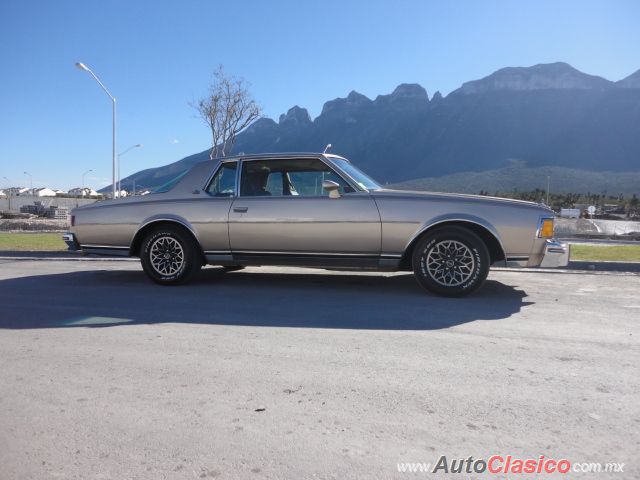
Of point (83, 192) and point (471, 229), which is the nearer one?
point (471, 229)

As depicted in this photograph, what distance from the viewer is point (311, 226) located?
568cm

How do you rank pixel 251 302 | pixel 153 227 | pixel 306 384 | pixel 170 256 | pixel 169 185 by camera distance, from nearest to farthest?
pixel 306 384 < pixel 251 302 < pixel 170 256 < pixel 153 227 < pixel 169 185

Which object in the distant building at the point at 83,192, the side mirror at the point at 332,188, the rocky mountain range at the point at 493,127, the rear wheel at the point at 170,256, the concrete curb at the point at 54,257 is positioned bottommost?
the concrete curb at the point at 54,257

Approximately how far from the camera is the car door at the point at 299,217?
5574 millimetres

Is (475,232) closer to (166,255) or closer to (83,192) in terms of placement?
(166,255)

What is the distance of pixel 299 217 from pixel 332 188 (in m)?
0.56

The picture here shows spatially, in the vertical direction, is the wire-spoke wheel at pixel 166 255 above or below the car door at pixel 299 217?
below

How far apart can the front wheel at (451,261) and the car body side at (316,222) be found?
5.6 inches

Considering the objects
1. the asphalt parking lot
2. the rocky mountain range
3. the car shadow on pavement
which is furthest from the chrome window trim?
the rocky mountain range

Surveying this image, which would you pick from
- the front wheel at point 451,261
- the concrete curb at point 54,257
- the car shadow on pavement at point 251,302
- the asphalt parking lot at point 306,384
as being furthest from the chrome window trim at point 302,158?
the concrete curb at point 54,257

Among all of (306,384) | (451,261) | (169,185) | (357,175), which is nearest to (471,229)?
(451,261)

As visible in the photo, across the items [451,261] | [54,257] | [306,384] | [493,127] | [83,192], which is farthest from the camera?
[493,127]

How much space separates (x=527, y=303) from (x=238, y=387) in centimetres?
370

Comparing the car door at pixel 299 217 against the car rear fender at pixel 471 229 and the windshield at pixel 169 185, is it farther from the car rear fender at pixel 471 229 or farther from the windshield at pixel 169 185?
the windshield at pixel 169 185
